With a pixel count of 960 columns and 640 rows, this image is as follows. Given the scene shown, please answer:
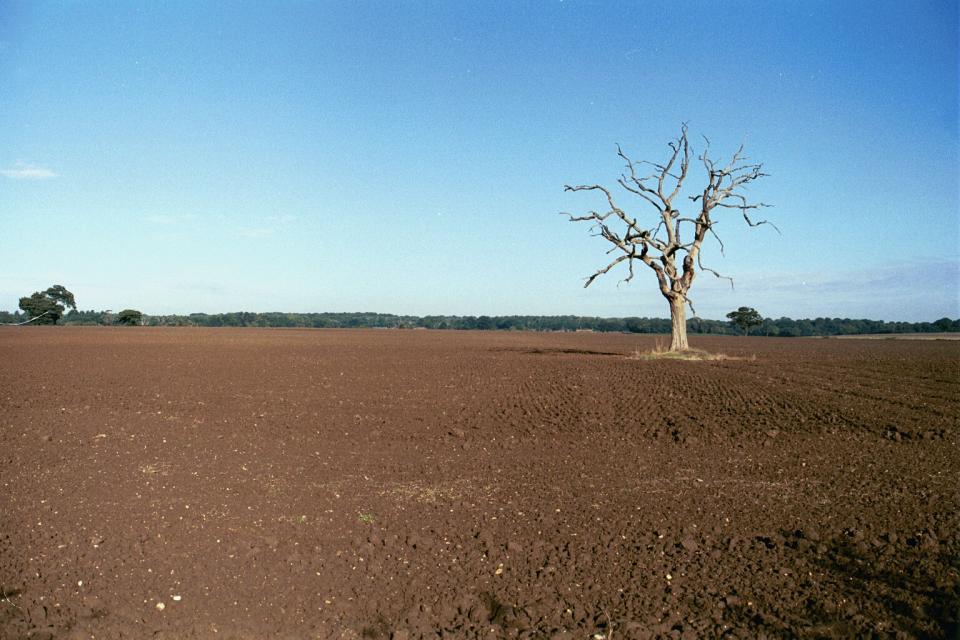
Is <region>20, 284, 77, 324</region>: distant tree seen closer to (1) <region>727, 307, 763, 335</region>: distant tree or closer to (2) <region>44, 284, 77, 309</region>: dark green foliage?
(2) <region>44, 284, 77, 309</region>: dark green foliage

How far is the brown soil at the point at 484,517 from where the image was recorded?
6078mm

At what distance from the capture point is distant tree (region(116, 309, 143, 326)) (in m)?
110

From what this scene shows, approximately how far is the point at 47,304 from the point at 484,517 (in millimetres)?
115256

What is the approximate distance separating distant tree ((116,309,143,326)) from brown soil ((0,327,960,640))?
103672 millimetres

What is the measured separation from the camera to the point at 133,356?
33062 mm

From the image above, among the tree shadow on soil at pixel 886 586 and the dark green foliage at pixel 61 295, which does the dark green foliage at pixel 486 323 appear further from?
the tree shadow on soil at pixel 886 586

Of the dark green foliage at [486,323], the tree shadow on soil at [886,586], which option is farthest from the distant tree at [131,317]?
the tree shadow on soil at [886,586]

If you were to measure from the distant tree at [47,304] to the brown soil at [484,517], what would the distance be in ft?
336

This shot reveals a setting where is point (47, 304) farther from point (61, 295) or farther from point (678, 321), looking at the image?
point (678, 321)

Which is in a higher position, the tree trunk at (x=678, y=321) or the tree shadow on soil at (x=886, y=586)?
the tree trunk at (x=678, y=321)

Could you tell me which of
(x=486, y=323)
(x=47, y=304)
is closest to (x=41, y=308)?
(x=47, y=304)

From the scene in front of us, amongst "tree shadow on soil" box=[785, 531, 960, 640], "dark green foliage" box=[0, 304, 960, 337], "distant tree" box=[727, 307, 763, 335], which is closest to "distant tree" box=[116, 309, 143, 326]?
"dark green foliage" box=[0, 304, 960, 337]

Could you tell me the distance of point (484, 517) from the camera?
333 inches

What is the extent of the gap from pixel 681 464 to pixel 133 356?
29.5m
